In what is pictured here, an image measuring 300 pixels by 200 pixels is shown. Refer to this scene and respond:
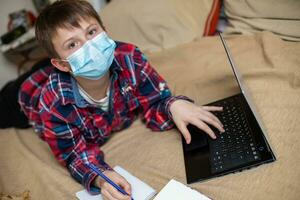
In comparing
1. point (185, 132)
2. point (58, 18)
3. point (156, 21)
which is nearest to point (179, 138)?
point (185, 132)

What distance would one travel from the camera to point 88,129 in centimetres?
114

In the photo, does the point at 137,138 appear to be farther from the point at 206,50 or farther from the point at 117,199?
the point at 206,50

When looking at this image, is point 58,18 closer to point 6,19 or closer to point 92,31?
point 92,31

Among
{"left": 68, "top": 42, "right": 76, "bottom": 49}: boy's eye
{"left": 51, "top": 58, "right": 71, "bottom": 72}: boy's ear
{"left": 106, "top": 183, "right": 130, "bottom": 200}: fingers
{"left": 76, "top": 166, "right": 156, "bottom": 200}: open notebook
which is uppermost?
{"left": 68, "top": 42, "right": 76, "bottom": 49}: boy's eye

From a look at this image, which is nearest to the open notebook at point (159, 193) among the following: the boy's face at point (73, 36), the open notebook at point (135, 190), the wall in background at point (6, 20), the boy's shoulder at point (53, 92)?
the open notebook at point (135, 190)

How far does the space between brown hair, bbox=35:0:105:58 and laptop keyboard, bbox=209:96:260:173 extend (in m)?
0.55

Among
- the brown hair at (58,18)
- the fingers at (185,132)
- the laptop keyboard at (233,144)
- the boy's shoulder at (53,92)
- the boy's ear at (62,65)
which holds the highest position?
the brown hair at (58,18)

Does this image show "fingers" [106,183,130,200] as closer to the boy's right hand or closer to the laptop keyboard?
the boy's right hand

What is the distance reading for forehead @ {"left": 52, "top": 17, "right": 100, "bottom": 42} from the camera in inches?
38.7

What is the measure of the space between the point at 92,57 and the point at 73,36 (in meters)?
0.09

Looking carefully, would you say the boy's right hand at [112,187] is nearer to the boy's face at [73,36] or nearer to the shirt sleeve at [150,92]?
the shirt sleeve at [150,92]

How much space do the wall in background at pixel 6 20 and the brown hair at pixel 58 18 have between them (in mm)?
1420

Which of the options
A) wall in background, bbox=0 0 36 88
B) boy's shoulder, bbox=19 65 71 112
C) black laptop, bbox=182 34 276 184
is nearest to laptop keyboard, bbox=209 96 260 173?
black laptop, bbox=182 34 276 184

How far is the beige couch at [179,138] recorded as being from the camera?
0.85 m
